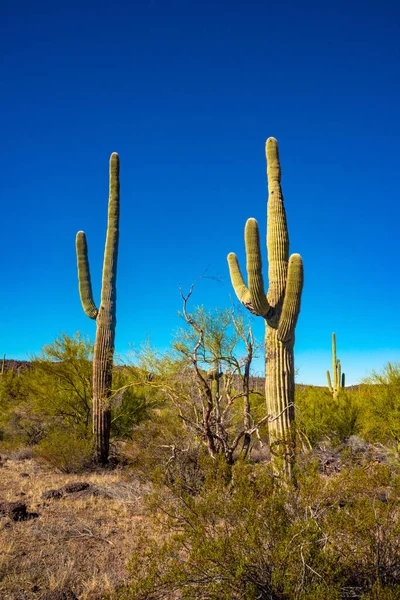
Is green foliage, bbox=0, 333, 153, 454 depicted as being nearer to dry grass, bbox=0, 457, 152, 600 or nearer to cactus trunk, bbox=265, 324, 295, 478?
dry grass, bbox=0, 457, 152, 600

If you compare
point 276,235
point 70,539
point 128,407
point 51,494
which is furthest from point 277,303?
point 128,407

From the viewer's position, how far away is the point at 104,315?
12391 millimetres

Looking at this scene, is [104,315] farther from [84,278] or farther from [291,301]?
[291,301]

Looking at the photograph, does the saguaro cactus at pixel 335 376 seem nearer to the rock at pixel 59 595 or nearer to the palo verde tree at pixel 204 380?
the palo verde tree at pixel 204 380

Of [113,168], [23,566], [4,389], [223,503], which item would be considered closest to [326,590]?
[223,503]

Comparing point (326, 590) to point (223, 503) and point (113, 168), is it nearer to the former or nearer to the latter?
point (223, 503)

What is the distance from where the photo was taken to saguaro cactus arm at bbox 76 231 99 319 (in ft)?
41.2

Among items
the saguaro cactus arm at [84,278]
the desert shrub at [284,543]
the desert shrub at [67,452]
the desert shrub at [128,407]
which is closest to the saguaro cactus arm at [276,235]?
the desert shrub at [284,543]

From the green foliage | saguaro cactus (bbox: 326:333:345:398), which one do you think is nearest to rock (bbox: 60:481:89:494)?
the green foliage

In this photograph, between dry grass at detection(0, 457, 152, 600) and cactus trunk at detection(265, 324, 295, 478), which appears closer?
dry grass at detection(0, 457, 152, 600)

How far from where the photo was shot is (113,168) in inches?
542

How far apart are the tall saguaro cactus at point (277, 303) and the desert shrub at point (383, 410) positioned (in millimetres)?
6137

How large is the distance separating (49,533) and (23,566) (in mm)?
1295

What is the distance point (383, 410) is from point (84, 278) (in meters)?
9.77
